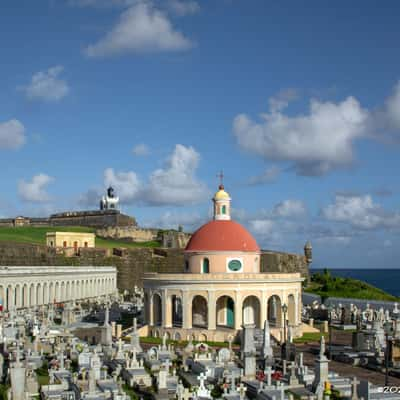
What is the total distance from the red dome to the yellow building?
39.1 metres

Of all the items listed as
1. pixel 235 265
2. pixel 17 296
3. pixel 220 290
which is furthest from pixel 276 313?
pixel 17 296

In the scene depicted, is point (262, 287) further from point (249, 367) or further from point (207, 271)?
point (249, 367)

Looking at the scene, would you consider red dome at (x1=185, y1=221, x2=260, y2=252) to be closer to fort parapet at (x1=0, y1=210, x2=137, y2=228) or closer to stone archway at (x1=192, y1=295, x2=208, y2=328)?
stone archway at (x1=192, y1=295, x2=208, y2=328)

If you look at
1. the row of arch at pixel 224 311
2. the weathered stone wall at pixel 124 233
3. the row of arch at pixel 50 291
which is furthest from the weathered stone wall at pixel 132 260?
the row of arch at pixel 224 311

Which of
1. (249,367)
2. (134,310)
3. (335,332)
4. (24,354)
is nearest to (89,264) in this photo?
(134,310)

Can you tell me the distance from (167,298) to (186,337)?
2.56 meters

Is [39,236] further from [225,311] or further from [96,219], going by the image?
[225,311]

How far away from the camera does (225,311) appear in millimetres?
39219

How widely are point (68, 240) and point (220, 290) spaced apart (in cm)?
4502

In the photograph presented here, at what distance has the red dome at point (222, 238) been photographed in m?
39.7

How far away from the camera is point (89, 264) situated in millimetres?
72625

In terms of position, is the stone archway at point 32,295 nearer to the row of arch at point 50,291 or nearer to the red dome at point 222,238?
the row of arch at point 50,291

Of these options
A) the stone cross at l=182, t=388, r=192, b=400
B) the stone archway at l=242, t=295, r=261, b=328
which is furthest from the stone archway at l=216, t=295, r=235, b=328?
the stone cross at l=182, t=388, r=192, b=400

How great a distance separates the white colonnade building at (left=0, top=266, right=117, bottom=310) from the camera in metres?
48.0
